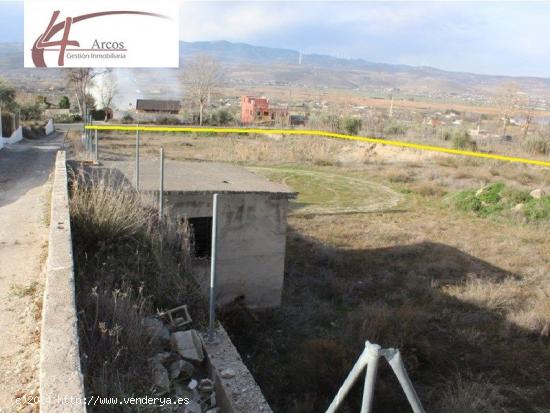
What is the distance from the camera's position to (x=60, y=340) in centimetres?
301

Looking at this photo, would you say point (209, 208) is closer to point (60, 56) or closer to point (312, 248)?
point (312, 248)

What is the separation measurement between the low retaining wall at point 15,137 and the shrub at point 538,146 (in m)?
28.0

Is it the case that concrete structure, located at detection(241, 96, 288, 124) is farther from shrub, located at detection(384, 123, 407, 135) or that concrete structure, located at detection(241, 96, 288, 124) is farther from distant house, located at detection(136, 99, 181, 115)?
shrub, located at detection(384, 123, 407, 135)

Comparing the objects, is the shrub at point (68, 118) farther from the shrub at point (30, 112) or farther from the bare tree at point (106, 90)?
the bare tree at point (106, 90)

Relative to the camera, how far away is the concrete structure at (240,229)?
827 cm

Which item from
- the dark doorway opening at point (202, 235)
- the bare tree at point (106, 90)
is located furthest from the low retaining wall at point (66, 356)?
the bare tree at point (106, 90)

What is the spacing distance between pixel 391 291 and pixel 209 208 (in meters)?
4.28

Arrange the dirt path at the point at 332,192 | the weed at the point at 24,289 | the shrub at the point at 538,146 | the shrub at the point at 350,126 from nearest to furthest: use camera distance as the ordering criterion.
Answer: the weed at the point at 24,289, the dirt path at the point at 332,192, the shrub at the point at 538,146, the shrub at the point at 350,126

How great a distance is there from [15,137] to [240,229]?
21461mm

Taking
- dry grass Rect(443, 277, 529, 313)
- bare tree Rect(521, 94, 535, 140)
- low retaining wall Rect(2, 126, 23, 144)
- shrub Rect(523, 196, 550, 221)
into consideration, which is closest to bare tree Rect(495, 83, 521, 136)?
bare tree Rect(521, 94, 535, 140)

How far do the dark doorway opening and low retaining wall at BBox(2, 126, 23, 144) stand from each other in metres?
17.9

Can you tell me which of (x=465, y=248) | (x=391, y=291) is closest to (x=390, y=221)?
(x=465, y=248)

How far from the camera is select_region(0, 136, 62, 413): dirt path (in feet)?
10.8

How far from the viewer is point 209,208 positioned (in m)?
8.37
